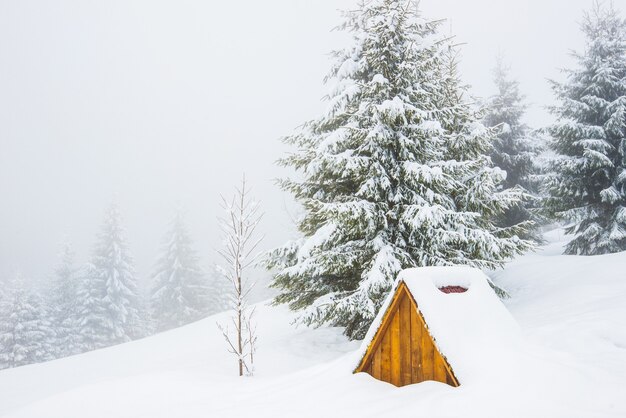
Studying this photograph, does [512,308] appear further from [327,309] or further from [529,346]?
[529,346]

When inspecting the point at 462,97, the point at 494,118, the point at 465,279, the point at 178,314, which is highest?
the point at 494,118

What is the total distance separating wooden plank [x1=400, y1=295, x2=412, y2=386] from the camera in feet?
14.0

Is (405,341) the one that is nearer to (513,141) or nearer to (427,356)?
(427,356)

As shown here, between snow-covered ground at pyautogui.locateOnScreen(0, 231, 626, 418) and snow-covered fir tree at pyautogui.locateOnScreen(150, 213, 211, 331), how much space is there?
26439 mm

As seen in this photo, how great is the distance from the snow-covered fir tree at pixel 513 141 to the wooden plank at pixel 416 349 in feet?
54.2

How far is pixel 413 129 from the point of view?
8938mm

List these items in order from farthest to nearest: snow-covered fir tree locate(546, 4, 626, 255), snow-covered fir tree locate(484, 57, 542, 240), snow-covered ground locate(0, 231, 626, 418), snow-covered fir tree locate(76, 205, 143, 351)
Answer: snow-covered fir tree locate(76, 205, 143, 351) → snow-covered fir tree locate(484, 57, 542, 240) → snow-covered fir tree locate(546, 4, 626, 255) → snow-covered ground locate(0, 231, 626, 418)

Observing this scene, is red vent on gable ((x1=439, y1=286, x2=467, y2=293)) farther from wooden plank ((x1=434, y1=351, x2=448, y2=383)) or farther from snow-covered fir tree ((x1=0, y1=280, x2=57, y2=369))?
snow-covered fir tree ((x1=0, y1=280, x2=57, y2=369))

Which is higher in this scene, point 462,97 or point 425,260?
point 462,97

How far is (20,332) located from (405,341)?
33.8 metres

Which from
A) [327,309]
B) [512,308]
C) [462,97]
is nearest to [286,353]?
[327,309]

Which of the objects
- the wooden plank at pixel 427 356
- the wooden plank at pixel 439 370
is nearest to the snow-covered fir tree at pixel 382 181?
the wooden plank at pixel 427 356

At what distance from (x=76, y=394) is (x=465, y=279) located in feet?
20.8

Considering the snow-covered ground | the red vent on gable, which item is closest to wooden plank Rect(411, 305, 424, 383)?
the snow-covered ground
